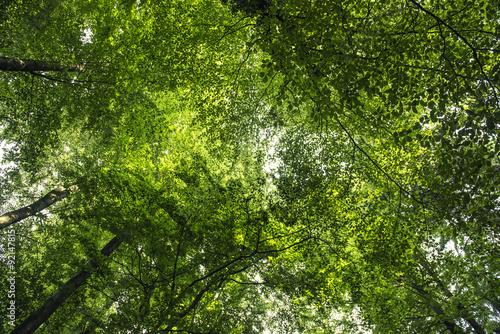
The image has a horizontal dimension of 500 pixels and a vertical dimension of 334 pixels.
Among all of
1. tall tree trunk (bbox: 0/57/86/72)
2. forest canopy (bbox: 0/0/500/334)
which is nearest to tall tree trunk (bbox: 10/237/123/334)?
forest canopy (bbox: 0/0/500/334)

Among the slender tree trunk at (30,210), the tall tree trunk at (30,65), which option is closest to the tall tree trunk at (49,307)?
the slender tree trunk at (30,210)

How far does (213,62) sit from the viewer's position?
7625mm

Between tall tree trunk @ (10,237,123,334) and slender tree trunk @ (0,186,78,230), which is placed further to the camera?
slender tree trunk @ (0,186,78,230)

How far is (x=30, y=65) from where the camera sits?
19.9ft

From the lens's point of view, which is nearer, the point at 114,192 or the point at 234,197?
the point at 114,192

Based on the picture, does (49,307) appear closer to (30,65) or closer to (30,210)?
(30,210)

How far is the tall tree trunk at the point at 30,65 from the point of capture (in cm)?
550

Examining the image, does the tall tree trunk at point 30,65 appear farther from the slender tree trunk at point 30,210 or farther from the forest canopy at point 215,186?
the slender tree trunk at point 30,210

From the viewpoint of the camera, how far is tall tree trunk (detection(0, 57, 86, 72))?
18.0ft

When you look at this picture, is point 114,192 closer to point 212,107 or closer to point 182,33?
point 212,107

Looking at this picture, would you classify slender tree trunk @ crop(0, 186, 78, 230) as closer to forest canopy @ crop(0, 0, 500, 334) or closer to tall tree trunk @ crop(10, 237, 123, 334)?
forest canopy @ crop(0, 0, 500, 334)

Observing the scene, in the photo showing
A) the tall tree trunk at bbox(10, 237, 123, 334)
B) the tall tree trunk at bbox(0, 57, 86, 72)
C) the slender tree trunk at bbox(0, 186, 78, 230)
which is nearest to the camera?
the tall tree trunk at bbox(0, 57, 86, 72)

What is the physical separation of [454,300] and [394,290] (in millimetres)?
2341

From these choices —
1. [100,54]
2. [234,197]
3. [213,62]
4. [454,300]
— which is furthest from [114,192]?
[454,300]
